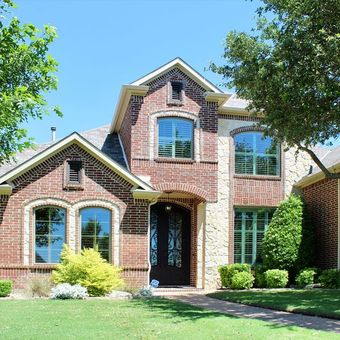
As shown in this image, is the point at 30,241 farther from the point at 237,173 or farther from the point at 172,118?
the point at 237,173

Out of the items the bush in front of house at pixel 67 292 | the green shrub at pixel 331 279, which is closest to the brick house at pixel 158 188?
the bush in front of house at pixel 67 292

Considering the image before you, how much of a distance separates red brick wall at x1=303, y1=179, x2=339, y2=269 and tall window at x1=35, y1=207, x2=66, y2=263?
903cm

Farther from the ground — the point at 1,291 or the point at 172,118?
the point at 172,118

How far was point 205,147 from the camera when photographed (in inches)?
803

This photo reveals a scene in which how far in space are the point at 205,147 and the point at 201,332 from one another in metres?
11.3

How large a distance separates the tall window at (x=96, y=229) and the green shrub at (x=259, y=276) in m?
5.39

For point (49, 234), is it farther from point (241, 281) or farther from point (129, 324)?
point (129, 324)

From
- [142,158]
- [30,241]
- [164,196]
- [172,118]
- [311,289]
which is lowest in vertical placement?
[311,289]

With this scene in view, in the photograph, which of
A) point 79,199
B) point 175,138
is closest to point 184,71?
point 175,138

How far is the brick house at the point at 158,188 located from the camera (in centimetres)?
1794

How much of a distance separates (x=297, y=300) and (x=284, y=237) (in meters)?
5.68

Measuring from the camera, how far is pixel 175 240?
21469 mm

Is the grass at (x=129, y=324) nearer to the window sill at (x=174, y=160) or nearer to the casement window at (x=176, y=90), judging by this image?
the window sill at (x=174, y=160)

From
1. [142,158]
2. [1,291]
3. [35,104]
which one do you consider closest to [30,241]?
[1,291]
